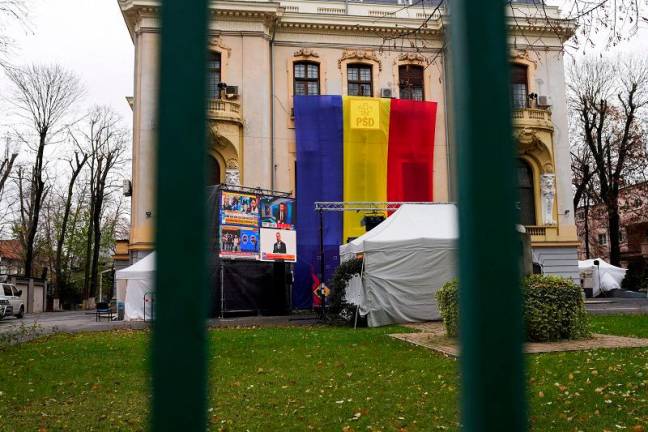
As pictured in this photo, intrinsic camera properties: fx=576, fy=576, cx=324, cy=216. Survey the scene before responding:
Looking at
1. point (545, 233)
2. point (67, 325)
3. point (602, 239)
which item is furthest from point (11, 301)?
point (602, 239)

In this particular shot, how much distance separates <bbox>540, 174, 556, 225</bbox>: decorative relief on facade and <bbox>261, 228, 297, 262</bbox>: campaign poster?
12.1 m

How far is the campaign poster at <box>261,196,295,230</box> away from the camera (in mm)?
17766

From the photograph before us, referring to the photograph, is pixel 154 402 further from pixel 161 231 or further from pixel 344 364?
pixel 344 364

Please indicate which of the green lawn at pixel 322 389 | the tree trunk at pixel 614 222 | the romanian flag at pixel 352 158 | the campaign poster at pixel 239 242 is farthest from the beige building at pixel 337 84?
the green lawn at pixel 322 389

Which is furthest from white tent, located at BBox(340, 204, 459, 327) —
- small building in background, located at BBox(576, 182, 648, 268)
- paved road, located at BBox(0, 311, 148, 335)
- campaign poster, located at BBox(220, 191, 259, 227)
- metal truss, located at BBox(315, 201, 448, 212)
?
small building in background, located at BBox(576, 182, 648, 268)

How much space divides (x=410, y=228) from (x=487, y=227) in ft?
49.1

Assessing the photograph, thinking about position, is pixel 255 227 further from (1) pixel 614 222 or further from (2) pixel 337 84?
(1) pixel 614 222

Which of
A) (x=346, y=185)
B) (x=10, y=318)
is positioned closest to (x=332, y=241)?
(x=346, y=185)

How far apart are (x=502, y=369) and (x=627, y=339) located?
10.7 m

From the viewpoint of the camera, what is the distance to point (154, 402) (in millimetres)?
533

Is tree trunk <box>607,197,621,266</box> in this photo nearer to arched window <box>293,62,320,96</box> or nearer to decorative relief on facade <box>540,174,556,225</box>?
decorative relief on facade <box>540,174,556,225</box>

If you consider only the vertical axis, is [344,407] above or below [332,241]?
below

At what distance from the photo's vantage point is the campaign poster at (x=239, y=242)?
1634cm

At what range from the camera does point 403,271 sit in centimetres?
1487
